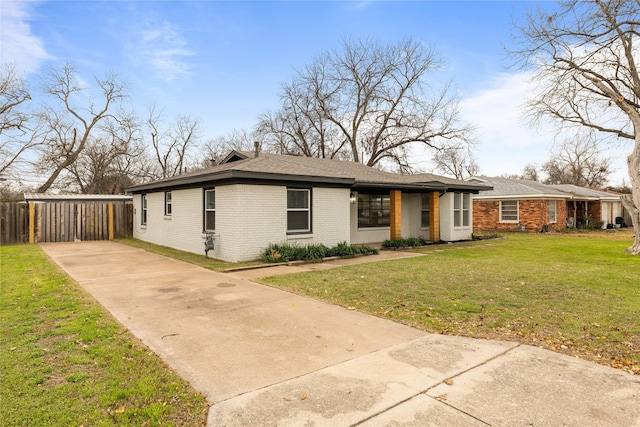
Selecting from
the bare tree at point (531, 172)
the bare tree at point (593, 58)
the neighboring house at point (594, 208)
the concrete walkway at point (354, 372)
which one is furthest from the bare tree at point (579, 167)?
the concrete walkway at point (354, 372)

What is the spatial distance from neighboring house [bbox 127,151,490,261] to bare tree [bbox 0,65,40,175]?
11.2 m

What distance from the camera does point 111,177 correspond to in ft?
114

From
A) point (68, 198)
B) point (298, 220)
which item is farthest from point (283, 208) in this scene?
point (68, 198)

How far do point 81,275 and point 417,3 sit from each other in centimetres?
1292

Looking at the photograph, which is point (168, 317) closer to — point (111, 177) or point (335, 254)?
point (335, 254)

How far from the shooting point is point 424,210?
17266mm

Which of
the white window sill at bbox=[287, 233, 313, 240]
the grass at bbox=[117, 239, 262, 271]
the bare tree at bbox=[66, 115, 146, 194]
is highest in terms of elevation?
the bare tree at bbox=[66, 115, 146, 194]

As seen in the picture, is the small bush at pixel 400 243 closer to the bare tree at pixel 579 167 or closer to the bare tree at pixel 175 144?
the bare tree at pixel 175 144

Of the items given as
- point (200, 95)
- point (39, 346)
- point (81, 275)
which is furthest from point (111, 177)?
point (39, 346)

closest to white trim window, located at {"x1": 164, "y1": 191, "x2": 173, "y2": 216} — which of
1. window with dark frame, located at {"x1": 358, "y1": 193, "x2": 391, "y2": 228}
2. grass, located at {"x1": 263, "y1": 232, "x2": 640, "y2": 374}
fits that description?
window with dark frame, located at {"x1": 358, "y1": 193, "x2": 391, "y2": 228}

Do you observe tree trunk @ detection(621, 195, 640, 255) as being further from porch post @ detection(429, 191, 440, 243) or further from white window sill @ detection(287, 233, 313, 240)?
white window sill @ detection(287, 233, 313, 240)

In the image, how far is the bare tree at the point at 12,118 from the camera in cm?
2203

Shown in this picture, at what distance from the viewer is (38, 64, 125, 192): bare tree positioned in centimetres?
2802

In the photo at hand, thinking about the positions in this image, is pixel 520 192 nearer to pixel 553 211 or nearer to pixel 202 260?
pixel 553 211
